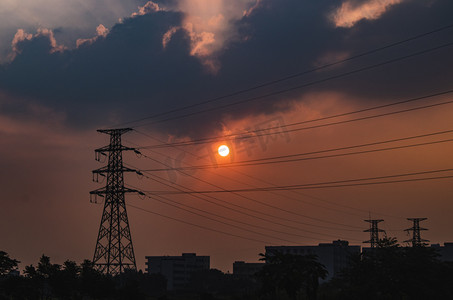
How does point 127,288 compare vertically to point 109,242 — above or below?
below

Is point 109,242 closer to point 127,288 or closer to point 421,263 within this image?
point 127,288

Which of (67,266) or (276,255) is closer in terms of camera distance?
(276,255)

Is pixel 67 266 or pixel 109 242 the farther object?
pixel 67 266

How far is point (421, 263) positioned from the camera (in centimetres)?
8681

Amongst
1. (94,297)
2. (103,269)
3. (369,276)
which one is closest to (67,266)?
(94,297)

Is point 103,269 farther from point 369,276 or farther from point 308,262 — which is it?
point 369,276

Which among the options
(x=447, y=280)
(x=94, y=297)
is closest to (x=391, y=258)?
(x=447, y=280)

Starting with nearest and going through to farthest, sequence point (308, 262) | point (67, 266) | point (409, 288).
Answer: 1. point (308, 262)
2. point (409, 288)
3. point (67, 266)

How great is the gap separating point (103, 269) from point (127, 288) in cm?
613

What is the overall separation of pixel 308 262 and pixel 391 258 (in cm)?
1975

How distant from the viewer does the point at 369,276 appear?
87125 mm

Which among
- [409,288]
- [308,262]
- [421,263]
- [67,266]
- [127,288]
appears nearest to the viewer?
[308,262]

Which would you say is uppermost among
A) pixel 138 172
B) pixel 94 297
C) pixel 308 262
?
pixel 138 172

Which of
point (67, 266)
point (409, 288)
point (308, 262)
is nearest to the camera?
point (308, 262)
